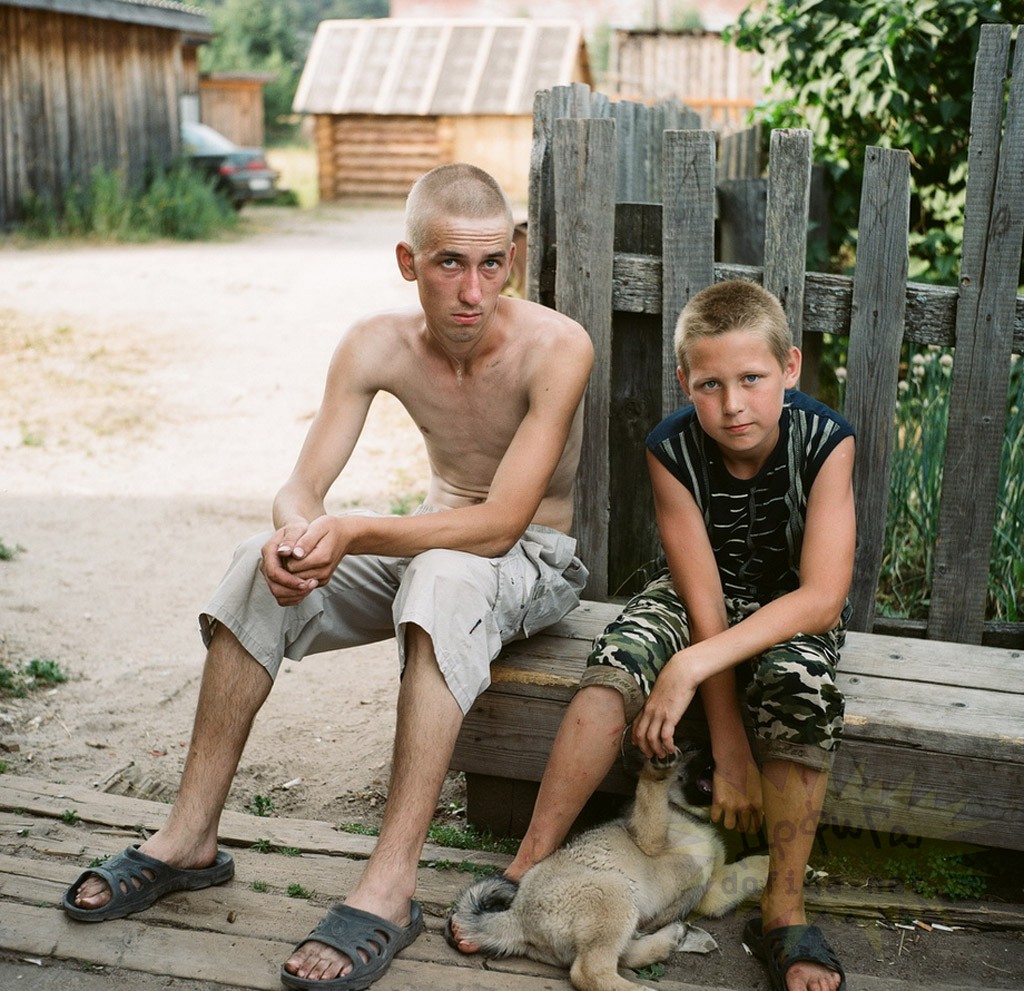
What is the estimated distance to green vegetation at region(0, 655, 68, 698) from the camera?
13.2ft

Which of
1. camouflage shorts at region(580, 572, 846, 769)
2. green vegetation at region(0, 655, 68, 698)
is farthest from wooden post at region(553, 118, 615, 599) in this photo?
green vegetation at region(0, 655, 68, 698)

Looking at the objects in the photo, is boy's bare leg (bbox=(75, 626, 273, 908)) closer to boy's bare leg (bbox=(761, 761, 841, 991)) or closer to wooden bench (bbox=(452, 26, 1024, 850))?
wooden bench (bbox=(452, 26, 1024, 850))

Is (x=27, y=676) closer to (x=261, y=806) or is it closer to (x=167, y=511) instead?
(x=261, y=806)

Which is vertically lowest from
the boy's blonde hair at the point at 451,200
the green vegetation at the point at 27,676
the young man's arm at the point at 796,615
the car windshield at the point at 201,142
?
the green vegetation at the point at 27,676

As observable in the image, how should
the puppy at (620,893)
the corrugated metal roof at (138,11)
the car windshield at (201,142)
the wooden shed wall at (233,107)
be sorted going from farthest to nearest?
1. the wooden shed wall at (233,107)
2. the car windshield at (201,142)
3. the corrugated metal roof at (138,11)
4. the puppy at (620,893)

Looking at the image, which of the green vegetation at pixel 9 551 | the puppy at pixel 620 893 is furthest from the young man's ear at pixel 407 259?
the green vegetation at pixel 9 551

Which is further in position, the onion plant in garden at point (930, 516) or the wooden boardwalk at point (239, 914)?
the onion plant in garden at point (930, 516)

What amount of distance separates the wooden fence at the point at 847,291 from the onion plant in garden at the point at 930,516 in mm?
352

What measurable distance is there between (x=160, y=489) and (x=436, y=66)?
66.6 ft

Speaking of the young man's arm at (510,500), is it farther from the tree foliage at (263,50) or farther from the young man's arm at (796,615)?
the tree foliage at (263,50)

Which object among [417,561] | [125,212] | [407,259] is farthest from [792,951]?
[125,212]

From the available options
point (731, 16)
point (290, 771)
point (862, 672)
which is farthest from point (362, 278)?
point (731, 16)

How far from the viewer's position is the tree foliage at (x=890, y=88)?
17.1 ft

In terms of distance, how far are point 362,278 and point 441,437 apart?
9.84 m
